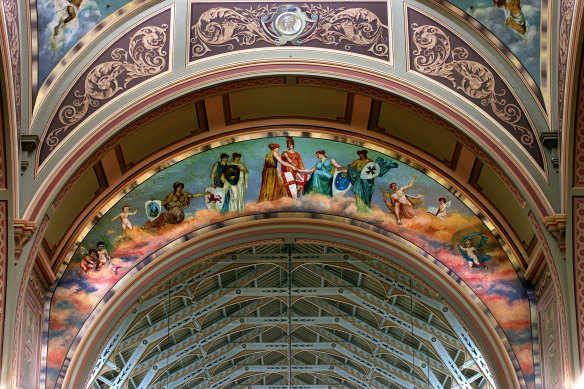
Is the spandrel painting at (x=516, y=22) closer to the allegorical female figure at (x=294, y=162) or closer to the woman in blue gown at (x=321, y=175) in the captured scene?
the woman in blue gown at (x=321, y=175)

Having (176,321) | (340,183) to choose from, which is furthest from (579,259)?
(176,321)

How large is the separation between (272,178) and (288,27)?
3.34 meters

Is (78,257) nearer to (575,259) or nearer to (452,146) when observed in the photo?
(452,146)

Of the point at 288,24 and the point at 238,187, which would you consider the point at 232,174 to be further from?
the point at 288,24

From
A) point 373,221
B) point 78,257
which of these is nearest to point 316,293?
point 373,221

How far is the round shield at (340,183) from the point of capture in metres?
17.5

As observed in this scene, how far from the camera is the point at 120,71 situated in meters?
15.0

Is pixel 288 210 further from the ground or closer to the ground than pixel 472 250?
further from the ground

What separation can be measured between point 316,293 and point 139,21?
36.6 ft

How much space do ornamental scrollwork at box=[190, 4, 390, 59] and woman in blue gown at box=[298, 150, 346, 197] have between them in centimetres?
264

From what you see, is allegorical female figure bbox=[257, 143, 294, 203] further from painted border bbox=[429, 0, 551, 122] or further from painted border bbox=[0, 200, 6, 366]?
painted border bbox=[0, 200, 6, 366]

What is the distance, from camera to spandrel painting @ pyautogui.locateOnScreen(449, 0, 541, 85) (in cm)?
1430

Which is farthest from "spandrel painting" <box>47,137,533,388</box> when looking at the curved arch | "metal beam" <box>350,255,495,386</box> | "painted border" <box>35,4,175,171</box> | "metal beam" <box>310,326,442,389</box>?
"metal beam" <box>310,326,442,389</box>

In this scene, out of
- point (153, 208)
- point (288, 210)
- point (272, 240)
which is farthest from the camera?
point (272, 240)
